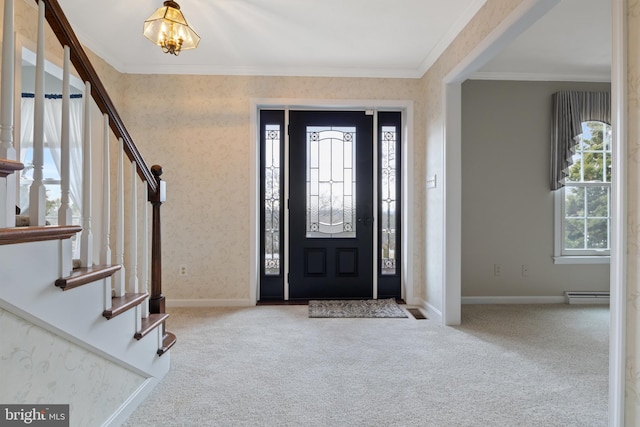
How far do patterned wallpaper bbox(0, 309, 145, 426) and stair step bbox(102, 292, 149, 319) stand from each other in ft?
0.52

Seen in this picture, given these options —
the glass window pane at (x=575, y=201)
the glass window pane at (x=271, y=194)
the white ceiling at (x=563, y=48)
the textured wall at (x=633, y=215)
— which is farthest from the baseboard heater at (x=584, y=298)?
the glass window pane at (x=271, y=194)

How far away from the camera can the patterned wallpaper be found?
103cm

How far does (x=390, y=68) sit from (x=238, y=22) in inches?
64.4

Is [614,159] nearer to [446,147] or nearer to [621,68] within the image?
[621,68]

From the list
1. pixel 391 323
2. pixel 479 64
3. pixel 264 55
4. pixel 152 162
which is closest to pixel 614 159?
pixel 479 64

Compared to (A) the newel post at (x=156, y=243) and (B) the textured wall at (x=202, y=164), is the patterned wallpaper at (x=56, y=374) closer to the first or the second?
(A) the newel post at (x=156, y=243)

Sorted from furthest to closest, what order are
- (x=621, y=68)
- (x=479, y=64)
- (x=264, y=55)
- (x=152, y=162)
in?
(x=152, y=162) → (x=264, y=55) → (x=479, y=64) → (x=621, y=68)

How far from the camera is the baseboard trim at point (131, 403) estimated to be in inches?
59.0

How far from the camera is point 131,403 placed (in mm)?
1631

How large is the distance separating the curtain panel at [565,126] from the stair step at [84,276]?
4.11m

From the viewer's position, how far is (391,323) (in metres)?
3.00

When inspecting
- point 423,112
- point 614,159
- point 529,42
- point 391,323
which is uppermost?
point 529,42

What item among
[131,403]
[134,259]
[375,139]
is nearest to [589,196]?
[375,139]

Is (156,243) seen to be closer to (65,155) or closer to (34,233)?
(65,155)
